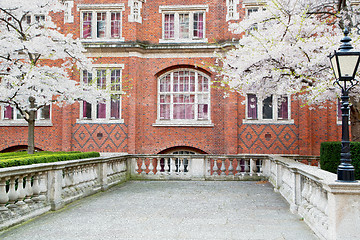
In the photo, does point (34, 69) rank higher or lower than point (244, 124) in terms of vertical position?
higher

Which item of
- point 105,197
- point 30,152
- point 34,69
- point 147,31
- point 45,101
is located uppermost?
point 147,31

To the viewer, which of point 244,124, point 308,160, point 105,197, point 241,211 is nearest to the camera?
point 241,211

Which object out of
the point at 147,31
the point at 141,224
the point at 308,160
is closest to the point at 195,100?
the point at 147,31

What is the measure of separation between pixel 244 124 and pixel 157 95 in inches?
187

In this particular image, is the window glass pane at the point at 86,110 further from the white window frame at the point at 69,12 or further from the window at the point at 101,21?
the white window frame at the point at 69,12

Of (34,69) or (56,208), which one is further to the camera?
(34,69)

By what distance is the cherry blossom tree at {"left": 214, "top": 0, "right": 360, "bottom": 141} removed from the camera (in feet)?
37.9

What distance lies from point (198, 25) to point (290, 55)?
29.2 feet

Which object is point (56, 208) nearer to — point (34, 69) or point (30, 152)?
point (30, 152)

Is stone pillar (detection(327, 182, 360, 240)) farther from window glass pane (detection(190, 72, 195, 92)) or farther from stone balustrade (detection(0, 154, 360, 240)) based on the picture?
window glass pane (detection(190, 72, 195, 92))

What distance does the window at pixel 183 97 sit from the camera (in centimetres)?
1986

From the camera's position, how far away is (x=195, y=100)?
65.1 feet

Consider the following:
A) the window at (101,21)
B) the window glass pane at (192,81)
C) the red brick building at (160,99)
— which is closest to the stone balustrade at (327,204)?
the red brick building at (160,99)

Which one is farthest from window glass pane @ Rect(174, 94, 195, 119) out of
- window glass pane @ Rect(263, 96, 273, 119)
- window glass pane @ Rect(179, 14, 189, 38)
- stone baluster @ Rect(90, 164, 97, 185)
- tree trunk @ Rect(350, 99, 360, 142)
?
stone baluster @ Rect(90, 164, 97, 185)
